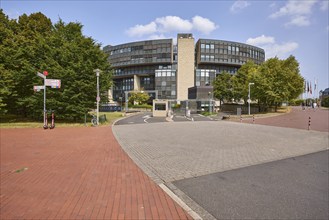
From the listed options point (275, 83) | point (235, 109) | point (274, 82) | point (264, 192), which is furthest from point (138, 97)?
point (264, 192)

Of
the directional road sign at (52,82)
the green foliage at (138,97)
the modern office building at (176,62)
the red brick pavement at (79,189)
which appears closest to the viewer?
the red brick pavement at (79,189)

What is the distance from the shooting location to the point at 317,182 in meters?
5.78

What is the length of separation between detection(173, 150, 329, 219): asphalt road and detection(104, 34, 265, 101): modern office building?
5963 cm

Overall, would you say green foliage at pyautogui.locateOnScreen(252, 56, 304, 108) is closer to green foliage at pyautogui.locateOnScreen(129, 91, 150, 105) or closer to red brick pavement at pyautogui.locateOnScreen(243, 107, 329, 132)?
red brick pavement at pyautogui.locateOnScreen(243, 107, 329, 132)

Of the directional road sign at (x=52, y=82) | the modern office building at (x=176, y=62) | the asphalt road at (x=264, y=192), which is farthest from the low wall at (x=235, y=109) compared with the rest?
the asphalt road at (x=264, y=192)

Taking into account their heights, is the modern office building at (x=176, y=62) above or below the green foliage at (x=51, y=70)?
above

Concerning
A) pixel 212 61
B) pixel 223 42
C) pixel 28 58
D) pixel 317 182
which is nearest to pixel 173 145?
pixel 317 182

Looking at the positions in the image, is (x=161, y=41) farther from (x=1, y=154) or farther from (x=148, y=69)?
(x=1, y=154)

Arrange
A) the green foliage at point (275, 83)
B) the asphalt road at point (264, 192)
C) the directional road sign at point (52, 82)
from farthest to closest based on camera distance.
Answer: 1. the green foliage at point (275, 83)
2. the directional road sign at point (52, 82)
3. the asphalt road at point (264, 192)

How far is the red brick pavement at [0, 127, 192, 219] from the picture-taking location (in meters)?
4.00

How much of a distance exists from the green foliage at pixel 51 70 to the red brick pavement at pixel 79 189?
12.9m

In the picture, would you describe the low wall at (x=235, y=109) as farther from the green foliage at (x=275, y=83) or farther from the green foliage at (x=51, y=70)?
the green foliage at (x=51, y=70)

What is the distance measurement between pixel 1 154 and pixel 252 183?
9967 millimetres

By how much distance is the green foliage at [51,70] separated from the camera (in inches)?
786
